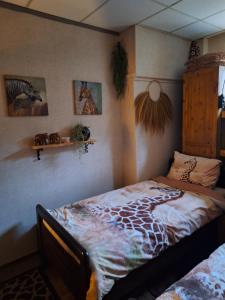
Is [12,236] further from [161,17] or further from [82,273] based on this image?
[161,17]

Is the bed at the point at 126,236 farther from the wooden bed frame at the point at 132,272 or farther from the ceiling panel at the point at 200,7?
the ceiling panel at the point at 200,7

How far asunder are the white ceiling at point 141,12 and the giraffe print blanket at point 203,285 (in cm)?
209

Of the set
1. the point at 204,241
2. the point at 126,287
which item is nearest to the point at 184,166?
the point at 204,241

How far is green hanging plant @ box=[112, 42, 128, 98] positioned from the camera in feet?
8.50

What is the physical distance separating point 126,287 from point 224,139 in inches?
77.9

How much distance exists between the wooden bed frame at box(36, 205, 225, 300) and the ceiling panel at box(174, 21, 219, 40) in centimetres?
214

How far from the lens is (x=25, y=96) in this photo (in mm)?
2076

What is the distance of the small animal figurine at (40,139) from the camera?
6.91ft

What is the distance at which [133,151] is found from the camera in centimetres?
273

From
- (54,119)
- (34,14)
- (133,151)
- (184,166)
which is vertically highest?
(34,14)

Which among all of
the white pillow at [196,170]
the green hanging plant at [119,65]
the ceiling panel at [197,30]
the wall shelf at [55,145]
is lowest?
the white pillow at [196,170]

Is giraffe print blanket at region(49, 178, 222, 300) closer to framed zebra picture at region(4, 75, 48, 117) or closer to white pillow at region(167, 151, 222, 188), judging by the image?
white pillow at region(167, 151, 222, 188)

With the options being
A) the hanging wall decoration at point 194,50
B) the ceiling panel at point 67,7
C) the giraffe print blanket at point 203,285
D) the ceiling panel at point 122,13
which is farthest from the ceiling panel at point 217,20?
the giraffe print blanket at point 203,285

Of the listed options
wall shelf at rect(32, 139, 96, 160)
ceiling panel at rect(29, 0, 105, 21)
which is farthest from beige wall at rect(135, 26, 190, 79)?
wall shelf at rect(32, 139, 96, 160)
